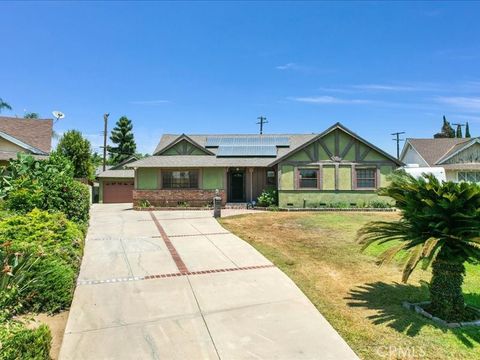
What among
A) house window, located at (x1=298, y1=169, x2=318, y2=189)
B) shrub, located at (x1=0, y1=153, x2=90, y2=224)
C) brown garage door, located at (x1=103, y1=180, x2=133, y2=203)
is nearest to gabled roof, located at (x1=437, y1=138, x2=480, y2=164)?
house window, located at (x1=298, y1=169, x2=318, y2=189)

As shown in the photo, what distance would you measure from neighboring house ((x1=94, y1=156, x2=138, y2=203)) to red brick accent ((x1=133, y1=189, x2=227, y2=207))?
6.91 meters

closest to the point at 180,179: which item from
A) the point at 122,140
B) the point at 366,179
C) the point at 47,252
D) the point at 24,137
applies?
the point at 24,137

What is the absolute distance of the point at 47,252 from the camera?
6922 mm

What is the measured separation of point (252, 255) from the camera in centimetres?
938

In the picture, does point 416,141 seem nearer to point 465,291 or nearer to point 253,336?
point 465,291

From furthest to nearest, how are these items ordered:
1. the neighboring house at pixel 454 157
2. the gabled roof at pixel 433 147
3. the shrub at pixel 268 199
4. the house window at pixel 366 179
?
the gabled roof at pixel 433 147 < the neighboring house at pixel 454 157 < the shrub at pixel 268 199 < the house window at pixel 366 179

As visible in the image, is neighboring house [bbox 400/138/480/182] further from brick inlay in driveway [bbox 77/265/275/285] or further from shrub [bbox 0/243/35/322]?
shrub [bbox 0/243/35/322]

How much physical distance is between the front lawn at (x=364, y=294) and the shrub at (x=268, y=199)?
31.4ft

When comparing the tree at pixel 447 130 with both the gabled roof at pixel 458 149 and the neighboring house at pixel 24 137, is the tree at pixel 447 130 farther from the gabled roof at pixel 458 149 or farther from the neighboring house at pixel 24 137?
the neighboring house at pixel 24 137

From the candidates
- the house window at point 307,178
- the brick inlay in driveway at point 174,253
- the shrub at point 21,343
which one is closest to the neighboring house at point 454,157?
the house window at point 307,178

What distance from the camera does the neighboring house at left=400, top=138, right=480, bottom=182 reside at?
88.9 feet

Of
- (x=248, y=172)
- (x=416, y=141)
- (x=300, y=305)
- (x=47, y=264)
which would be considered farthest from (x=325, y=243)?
(x=416, y=141)

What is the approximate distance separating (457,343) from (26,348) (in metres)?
5.58

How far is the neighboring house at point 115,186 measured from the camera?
94.4 feet
